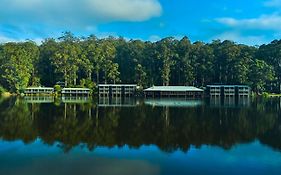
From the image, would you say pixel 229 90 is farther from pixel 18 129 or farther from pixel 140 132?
pixel 18 129

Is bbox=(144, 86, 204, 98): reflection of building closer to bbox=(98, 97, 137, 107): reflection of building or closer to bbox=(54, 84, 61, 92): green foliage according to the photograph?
bbox=(98, 97, 137, 107): reflection of building

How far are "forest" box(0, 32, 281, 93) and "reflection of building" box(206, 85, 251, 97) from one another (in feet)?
5.36

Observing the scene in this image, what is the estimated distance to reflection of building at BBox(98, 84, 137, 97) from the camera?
69488mm

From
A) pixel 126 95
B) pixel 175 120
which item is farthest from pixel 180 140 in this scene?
pixel 126 95

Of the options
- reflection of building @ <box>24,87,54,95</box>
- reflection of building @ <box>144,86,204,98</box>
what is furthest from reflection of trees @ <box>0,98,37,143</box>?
reflection of building @ <box>24,87,54,95</box>

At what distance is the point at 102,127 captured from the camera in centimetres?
2272

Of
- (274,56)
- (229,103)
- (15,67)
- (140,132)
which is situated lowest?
(140,132)

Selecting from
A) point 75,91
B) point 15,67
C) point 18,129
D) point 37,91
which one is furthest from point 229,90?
point 18,129

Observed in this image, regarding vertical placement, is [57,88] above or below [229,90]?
above

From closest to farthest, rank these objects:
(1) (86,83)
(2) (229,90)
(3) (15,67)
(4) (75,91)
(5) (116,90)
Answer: (3) (15,67) < (4) (75,91) < (2) (229,90) < (1) (86,83) < (5) (116,90)

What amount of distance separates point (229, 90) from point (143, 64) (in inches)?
730

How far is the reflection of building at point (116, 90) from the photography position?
228ft

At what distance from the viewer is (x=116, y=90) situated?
70250 mm

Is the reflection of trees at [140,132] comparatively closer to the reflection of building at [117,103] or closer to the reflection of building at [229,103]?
the reflection of building at [117,103]
